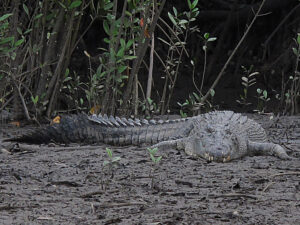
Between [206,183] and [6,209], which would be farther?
[206,183]

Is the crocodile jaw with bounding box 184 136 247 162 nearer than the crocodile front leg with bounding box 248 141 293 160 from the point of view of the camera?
Yes

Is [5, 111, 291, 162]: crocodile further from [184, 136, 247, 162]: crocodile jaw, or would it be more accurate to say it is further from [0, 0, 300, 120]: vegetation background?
[0, 0, 300, 120]: vegetation background

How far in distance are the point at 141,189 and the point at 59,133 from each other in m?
1.95

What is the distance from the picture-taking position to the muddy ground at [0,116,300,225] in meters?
2.78

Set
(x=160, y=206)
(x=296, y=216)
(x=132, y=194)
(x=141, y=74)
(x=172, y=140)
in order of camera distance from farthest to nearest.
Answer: (x=141, y=74) → (x=172, y=140) → (x=132, y=194) → (x=160, y=206) → (x=296, y=216)

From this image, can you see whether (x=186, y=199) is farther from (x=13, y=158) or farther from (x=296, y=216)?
(x=13, y=158)

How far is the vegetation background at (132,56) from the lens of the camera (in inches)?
219

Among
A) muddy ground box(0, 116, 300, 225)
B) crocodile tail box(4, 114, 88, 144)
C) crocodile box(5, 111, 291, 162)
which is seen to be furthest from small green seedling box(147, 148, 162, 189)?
crocodile tail box(4, 114, 88, 144)

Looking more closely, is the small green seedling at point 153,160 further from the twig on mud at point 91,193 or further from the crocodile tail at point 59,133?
the crocodile tail at point 59,133

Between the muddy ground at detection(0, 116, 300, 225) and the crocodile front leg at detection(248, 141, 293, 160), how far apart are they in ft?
0.35

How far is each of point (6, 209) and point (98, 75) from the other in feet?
8.78

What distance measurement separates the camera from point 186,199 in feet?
10.3

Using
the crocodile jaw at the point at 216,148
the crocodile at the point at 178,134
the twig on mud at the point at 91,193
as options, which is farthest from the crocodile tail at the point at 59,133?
the twig on mud at the point at 91,193

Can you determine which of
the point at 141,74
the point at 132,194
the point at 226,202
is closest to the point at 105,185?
the point at 132,194
